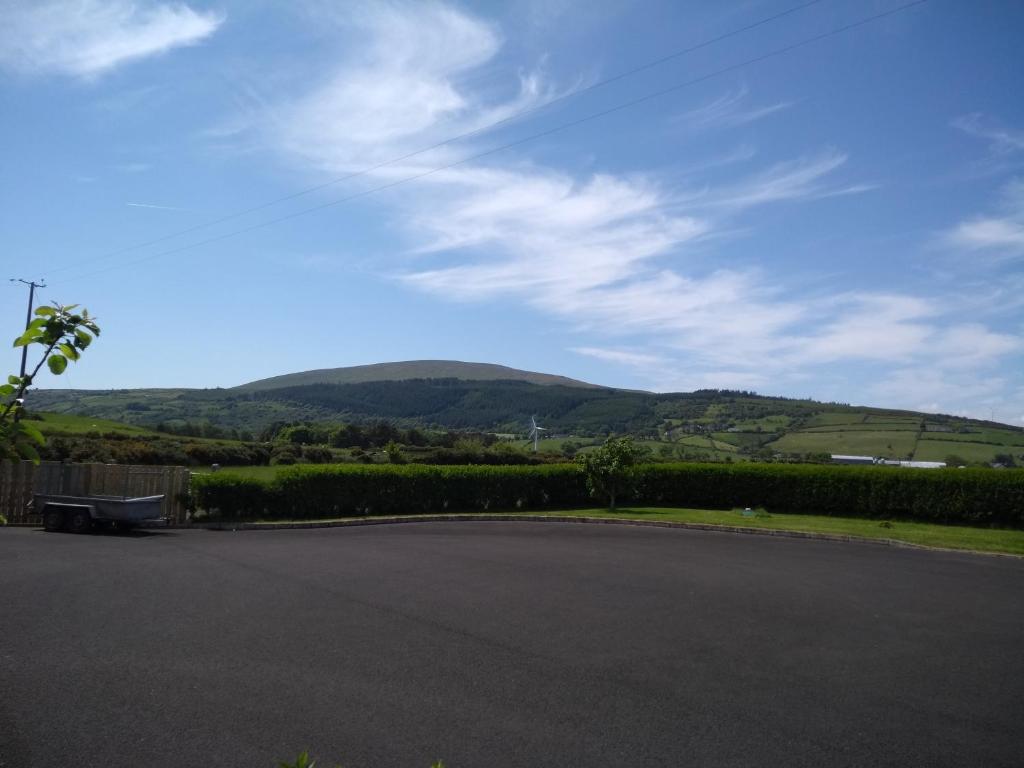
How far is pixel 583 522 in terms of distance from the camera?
25203 mm

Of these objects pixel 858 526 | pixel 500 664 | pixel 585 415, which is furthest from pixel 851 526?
pixel 585 415

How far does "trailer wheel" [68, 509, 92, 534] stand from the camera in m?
19.3

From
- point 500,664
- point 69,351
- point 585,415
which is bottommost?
point 500,664

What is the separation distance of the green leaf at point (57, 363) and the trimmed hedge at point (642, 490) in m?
21.8

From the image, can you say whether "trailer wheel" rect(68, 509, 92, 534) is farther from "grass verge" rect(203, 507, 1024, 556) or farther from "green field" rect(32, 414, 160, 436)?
"green field" rect(32, 414, 160, 436)

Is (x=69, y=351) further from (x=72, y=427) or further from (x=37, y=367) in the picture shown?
(x=72, y=427)

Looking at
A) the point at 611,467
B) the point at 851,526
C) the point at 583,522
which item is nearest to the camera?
the point at 851,526

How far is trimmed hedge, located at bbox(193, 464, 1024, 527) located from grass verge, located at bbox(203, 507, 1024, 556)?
33.8 inches

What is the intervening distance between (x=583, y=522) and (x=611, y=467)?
15.2 feet

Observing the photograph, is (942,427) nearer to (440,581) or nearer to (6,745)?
(440,581)

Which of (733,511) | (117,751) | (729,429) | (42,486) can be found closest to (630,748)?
(117,751)

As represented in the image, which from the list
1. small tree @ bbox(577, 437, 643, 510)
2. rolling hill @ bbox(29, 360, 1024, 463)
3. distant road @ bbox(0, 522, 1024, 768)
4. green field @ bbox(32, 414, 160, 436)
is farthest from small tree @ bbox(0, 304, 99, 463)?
rolling hill @ bbox(29, 360, 1024, 463)

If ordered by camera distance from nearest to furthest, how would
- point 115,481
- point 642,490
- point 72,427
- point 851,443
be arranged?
1. point 115,481
2. point 642,490
3. point 72,427
4. point 851,443

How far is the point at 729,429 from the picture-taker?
8169 cm
